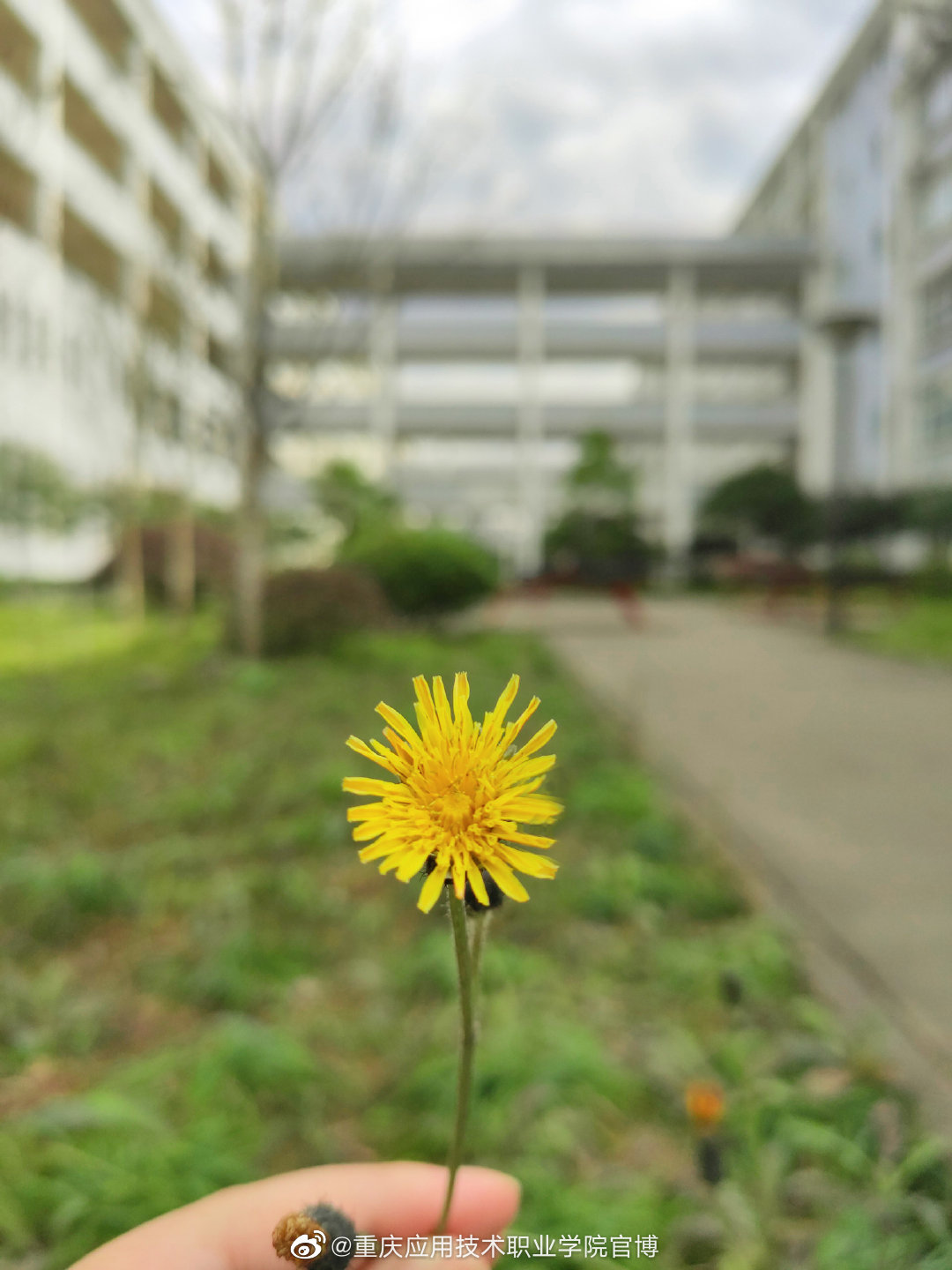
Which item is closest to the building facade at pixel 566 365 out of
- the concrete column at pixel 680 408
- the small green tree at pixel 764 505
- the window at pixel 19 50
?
the concrete column at pixel 680 408

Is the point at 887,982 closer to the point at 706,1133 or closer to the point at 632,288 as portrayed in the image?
the point at 706,1133

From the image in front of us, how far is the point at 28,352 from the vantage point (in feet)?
22.8

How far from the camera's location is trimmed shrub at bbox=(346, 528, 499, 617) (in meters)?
8.72

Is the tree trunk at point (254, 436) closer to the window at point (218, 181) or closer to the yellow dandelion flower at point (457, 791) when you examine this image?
the window at point (218, 181)

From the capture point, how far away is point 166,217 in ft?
33.3

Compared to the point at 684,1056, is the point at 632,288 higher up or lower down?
higher up

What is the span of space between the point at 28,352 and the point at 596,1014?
6.84 m

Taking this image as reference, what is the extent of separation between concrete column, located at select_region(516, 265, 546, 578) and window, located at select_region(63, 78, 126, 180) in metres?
24.1

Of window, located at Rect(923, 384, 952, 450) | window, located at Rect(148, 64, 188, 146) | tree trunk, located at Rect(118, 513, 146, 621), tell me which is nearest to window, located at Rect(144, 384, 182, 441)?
tree trunk, located at Rect(118, 513, 146, 621)

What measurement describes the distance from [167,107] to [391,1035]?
776 cm

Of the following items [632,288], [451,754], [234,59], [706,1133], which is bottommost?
[706,1133]

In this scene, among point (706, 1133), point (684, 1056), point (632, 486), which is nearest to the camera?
point (706, 1133)

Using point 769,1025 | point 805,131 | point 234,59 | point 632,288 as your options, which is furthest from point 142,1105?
point 632,288

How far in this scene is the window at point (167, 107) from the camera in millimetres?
5886
